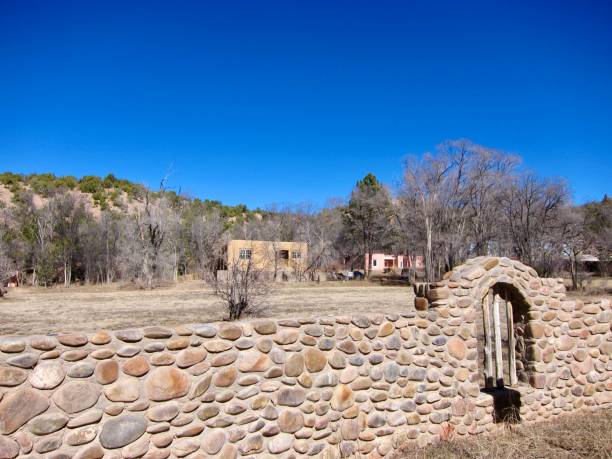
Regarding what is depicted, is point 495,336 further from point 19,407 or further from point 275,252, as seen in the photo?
point 275,252

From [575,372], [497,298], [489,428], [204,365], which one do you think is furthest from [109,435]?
[575,372]

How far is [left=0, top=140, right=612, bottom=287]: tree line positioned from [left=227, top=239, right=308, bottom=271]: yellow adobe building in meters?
1.49

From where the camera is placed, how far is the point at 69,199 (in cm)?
3738

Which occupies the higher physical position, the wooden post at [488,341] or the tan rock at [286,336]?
the tan rock at [286,336]

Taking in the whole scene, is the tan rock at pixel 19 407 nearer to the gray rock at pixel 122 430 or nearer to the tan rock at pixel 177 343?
the gray rock at pixel 122 430

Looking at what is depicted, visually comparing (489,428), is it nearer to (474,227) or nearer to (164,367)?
(164,367)

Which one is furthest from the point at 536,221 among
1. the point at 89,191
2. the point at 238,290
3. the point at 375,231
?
the point at 89,191

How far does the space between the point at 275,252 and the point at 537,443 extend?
101 feet

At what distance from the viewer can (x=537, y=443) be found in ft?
15.3

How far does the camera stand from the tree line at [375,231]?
25.8 meters

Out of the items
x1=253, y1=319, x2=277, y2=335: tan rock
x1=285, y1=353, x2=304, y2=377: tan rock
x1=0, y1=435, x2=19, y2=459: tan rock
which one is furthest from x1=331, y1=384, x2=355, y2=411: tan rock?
x1=0, y1=435, x2=19, y2=459: tan rock

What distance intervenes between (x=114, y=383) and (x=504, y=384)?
5.43 metres

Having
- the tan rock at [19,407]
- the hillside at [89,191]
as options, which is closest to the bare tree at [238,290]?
the tan rock at [19,407]

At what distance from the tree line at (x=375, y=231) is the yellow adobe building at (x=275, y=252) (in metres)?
1.49
